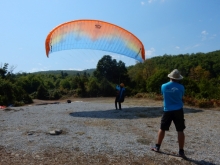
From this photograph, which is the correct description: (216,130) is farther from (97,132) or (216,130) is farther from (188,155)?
(97,132)

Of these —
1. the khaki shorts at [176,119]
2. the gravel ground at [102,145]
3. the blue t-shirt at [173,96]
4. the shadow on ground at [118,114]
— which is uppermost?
the blue t-shirt at [173,96]

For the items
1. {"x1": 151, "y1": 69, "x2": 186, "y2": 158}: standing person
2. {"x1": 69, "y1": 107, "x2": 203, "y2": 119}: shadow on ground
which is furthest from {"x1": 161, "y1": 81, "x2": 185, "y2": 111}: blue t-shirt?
{"x1": 69, "y1": 107, "x2": 203, "y2": 119}: shadow on ground

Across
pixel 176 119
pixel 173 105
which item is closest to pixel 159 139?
pixel 176 119

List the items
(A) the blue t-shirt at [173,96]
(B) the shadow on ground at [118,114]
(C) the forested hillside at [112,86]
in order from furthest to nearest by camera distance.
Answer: (C) the forested hillside at [112,86]
(B) the shadow on ground at [118,114]
(A) the blue t-shirt at [173,96]

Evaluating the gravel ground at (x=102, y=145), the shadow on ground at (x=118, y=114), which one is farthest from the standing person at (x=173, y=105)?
the shadow on ground at (x=118, y=114)

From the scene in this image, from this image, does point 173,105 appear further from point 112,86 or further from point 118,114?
point 112,86

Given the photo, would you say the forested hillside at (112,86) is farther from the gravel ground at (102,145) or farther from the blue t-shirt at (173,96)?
the blue t-shirt at (173,96)

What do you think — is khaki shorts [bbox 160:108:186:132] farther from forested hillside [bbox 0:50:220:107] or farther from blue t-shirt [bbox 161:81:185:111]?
forested hillside [bbox 0:50:220:107]

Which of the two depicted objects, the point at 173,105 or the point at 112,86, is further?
the point at 112,86

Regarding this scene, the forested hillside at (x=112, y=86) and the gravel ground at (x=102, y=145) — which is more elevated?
the forested hillside at (x=112, y=86)

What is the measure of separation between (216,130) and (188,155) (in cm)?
317

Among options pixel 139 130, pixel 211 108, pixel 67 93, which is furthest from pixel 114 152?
pixel 67 93

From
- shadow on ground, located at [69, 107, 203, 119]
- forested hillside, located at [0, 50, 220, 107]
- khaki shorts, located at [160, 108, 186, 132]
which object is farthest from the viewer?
forested hillside, located at [0, 50, 220, 107]

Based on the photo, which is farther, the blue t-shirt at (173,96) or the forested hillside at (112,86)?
the forested hillside at (112,86)
